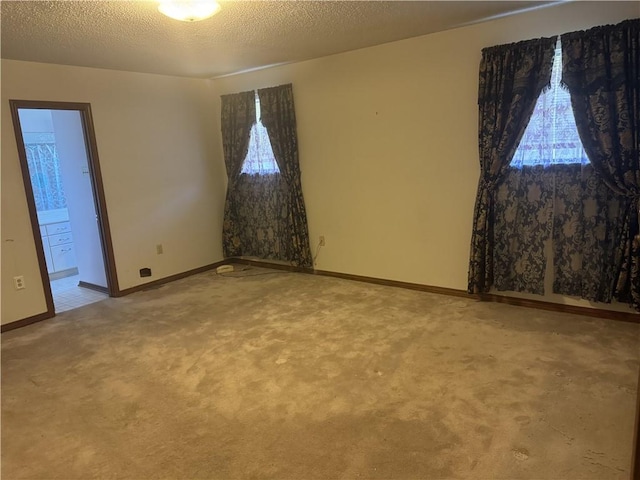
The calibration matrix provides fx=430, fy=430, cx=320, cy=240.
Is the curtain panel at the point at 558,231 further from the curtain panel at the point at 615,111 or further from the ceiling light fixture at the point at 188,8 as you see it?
the ceiling light fixture at the point at 188,8

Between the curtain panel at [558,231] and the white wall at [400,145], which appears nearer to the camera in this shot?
the curtain panel at [558,231]

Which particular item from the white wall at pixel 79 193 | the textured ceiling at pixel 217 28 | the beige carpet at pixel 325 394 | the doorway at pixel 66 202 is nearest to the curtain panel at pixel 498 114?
the textured ceiling at pixel 217 28

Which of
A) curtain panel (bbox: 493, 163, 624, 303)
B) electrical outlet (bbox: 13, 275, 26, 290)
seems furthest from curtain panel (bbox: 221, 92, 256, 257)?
curtain panel (bbox: 493, 163, 624, 303)

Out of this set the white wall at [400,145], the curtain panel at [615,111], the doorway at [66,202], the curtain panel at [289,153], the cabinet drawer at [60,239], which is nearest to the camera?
the curtain panel at [615,111]

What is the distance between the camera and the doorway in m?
4.12

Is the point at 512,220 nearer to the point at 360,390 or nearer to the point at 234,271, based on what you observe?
the point at 360,390

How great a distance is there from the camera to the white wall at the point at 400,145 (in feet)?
12.1

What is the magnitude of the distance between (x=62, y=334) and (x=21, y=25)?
2.41 m

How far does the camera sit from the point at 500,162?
3543mm

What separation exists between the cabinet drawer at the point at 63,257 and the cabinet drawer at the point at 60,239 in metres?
0.05

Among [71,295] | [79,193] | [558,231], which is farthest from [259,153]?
[558,231]

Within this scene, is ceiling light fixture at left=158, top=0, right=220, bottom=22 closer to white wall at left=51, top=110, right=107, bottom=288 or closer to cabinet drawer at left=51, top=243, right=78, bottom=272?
white wall at left=51, top=110, right=107, bottom=288

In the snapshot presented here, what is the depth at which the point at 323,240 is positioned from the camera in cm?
497

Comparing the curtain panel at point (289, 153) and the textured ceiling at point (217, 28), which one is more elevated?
the textured ceiling at point (217, 28)
